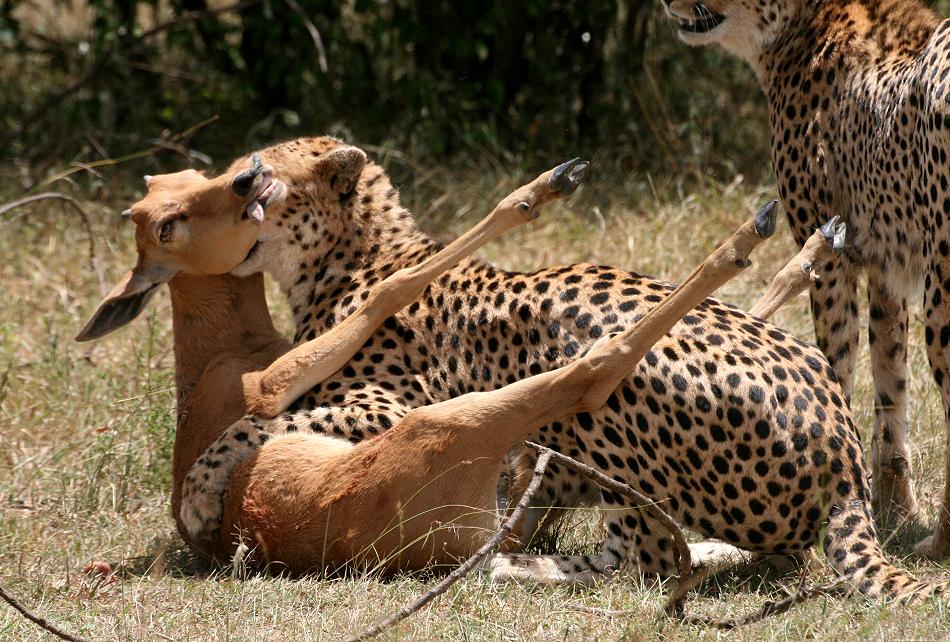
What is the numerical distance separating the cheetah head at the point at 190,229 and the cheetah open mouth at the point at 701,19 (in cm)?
197

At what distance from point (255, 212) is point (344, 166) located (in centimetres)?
46

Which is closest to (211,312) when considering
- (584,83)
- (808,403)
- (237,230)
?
(237,230)

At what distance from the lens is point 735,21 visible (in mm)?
5523

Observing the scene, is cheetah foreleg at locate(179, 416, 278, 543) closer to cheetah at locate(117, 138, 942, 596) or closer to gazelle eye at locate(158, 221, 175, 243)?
cheetah at locate(117, 138, 942, 596)

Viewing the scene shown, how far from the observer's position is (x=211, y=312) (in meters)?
4.87

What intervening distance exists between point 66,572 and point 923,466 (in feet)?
10.2

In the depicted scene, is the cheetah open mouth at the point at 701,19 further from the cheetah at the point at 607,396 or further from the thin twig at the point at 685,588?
the thin twig at the point at 685,588

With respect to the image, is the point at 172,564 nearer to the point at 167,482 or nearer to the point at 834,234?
the point at 167,482

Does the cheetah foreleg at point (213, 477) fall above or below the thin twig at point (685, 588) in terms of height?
above

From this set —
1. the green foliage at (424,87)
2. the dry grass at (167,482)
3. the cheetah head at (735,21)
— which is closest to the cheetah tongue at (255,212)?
the dry grass at (167,482)

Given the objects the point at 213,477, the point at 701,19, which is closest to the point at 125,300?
the point at 213,477

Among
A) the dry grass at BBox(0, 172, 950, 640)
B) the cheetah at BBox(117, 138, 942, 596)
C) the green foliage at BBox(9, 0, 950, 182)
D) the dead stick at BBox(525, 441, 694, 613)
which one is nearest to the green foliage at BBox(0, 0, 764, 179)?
the green foliage at BBox(9, 0, 950, 182)

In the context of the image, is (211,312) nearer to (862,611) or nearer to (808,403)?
(808,403)

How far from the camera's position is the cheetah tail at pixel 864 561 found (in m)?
3.69
